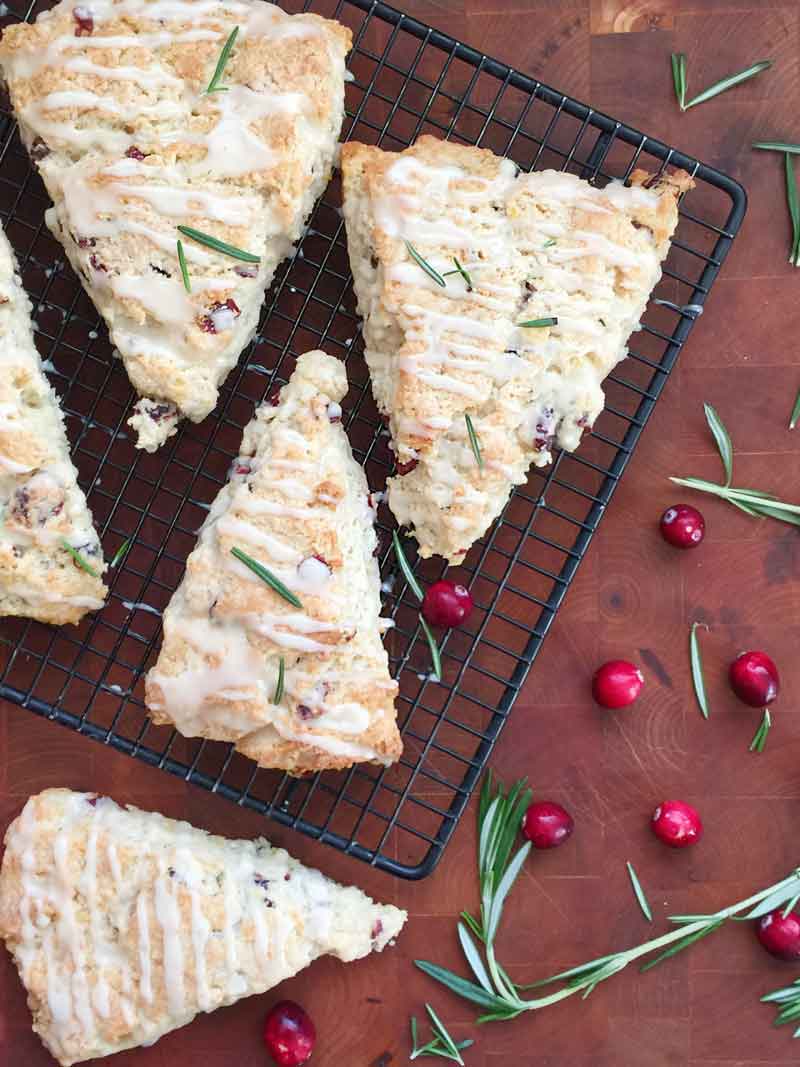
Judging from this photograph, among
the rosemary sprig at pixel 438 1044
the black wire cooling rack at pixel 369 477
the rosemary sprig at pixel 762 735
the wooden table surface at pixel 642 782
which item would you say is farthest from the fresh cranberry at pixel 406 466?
the rosemary sprig at pixel 438 1044

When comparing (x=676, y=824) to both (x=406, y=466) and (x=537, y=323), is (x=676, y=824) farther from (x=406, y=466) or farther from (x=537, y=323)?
(x=537, y=323)

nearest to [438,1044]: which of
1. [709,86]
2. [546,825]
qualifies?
[546,825]

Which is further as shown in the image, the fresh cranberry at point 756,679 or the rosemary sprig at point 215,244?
the fresh cranberry at point 756,679

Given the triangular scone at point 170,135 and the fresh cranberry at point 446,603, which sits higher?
the triangular scone at point 170,135

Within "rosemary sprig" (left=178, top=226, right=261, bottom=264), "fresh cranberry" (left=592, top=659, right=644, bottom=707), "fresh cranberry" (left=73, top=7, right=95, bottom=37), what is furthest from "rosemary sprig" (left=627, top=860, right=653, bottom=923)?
"fresh cranberry" (left=73, top=7, right=95, bottom=37)

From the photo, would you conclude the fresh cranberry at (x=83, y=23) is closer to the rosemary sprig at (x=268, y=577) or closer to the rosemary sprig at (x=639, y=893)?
the rosemary sprig at (x=268, y=577)

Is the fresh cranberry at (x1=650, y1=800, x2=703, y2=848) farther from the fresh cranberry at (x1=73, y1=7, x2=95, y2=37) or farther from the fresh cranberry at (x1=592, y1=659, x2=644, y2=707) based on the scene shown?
the fresh cranberry at (x1=73, y1=7, x2=95, y2=37)

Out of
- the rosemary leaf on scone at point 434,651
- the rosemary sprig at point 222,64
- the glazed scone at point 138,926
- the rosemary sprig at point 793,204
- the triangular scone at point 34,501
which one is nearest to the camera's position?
the rosemary sprig at point 222,64
